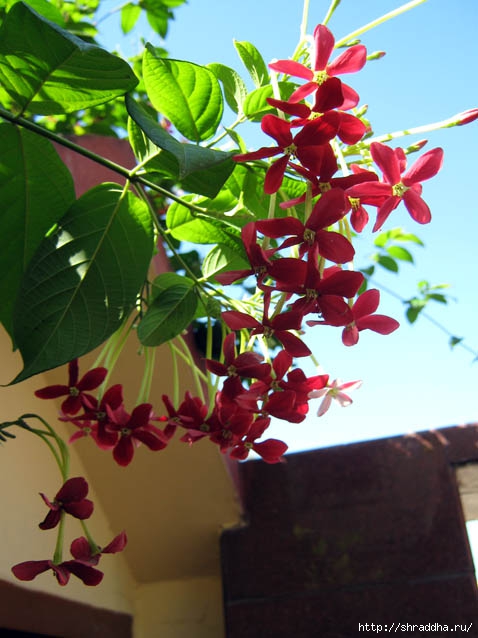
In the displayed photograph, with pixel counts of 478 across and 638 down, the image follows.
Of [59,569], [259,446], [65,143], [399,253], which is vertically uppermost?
[399,253]

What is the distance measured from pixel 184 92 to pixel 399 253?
4.03 feet

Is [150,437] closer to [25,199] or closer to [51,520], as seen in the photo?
[51,520]

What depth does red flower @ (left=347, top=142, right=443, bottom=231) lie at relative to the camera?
522 millimetres

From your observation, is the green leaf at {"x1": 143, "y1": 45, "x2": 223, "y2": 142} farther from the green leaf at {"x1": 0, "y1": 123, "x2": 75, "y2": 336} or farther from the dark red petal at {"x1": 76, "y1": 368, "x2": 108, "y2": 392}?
the dark red petal at {"x1": 76, "y1": 368, "x2": 108, "y2": 392}

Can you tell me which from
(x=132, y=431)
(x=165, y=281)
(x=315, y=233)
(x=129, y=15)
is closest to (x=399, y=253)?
(x=129, y=15)

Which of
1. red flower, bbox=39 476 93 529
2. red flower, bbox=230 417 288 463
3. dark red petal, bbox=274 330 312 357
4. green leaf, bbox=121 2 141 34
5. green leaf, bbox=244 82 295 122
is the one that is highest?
green leaf, bbox=121 2 141 34

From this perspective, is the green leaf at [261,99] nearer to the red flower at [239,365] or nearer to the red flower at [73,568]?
the red flower at [239,365]

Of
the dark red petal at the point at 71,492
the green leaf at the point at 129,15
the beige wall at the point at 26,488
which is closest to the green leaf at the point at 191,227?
the dark red petal at the point at 71,492

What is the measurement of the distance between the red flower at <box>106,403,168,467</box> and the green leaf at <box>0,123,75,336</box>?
132mm

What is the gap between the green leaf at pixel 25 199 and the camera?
63cm

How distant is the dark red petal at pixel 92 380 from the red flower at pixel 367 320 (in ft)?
0.85

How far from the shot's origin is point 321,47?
0.53 metres

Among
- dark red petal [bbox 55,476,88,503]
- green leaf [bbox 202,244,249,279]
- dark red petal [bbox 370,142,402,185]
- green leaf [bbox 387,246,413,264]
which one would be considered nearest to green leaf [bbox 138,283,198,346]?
green leaf [bbox 202,244,249,279]

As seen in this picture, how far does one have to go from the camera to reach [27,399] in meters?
1.20
